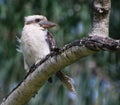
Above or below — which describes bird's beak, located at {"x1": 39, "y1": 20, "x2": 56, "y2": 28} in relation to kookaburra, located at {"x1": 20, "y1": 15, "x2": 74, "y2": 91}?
above

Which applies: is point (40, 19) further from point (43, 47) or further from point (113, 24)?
point (113, 24)

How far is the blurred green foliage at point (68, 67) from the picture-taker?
185 inches

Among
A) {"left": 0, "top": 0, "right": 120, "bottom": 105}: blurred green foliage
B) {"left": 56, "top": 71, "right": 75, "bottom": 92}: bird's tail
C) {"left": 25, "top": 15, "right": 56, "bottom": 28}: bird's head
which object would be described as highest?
{"left": 25, "top": 15, "right": 56, "bottom": 28}: bird's head

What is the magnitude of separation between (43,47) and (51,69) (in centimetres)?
75

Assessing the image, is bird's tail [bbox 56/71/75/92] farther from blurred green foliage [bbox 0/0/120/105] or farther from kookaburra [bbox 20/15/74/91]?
blurred green foliage [bbox 0/0/120/105]

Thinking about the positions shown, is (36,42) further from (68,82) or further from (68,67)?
(68,67)

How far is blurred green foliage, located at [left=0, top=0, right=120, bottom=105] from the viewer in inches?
185

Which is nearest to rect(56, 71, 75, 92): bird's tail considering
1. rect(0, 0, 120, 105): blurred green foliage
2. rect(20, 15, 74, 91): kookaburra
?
rect(20, 15, 74, 91): kookaburra

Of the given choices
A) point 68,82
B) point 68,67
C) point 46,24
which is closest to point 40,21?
point 46,24

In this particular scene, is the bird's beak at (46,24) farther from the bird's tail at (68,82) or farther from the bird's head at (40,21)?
the bird's tail at (68,82)

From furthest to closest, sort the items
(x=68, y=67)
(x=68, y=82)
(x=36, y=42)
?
(x=68, y=67) → (x=36, y=42) → (x=68, y=82)

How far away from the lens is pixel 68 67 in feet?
15.6

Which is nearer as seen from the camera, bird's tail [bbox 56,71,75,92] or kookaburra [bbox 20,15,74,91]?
bird's tail [bbox 56,71,75,92]

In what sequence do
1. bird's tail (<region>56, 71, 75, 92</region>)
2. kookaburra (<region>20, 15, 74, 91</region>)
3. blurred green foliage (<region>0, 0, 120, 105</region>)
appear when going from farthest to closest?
1. blurred green foliage (<region>0, 0, 120, 105</region>)
2. kookaburra (<region>20, 15, 74, 91</region>)
3. bird's tail (<region>56, 71, 75, 92</region>)
